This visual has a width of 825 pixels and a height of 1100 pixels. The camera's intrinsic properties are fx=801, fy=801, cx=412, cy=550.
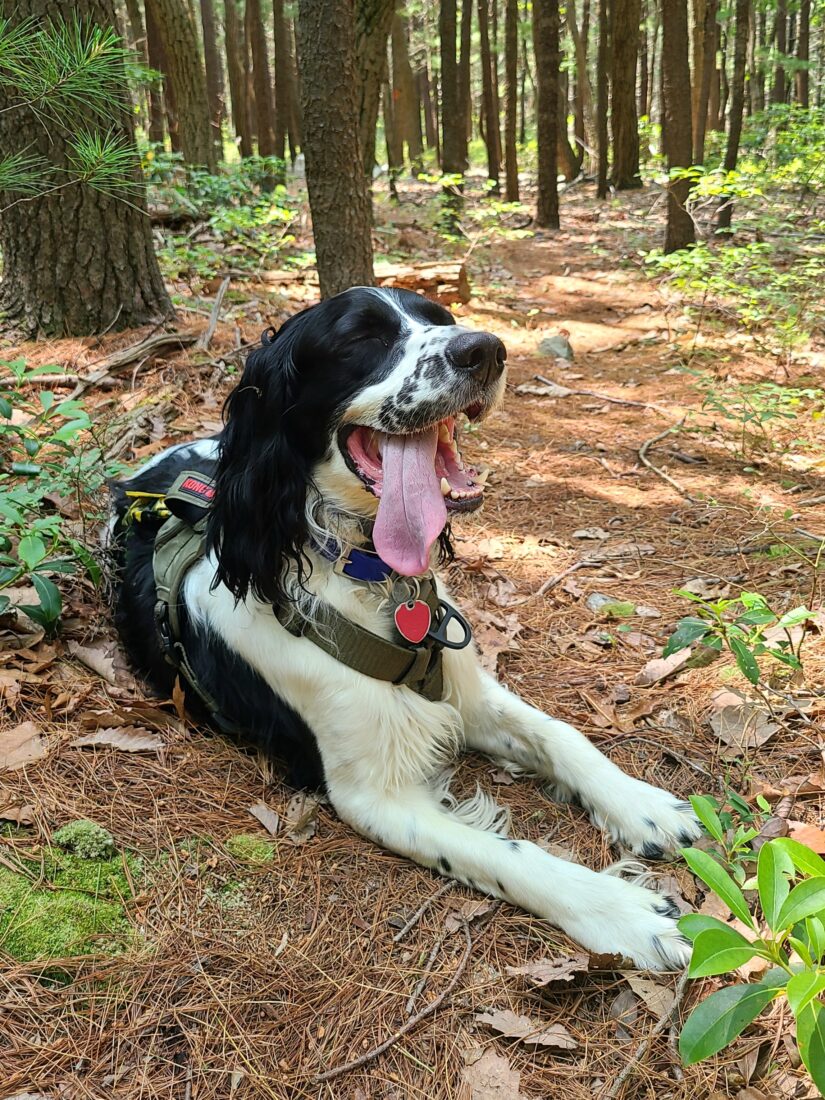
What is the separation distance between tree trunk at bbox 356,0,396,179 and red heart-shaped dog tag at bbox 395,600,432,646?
18.3 feet

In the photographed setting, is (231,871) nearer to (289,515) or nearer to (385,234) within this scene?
Answer: (289,515)

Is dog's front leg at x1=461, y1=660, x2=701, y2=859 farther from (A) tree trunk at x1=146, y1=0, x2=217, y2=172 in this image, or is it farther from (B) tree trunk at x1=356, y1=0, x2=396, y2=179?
(A) tree trunk at x1=146, y1=0, x2=217, y2=172

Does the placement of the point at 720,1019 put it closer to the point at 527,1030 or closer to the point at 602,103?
the point at 527,1030

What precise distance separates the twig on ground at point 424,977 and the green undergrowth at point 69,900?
29.5 inches

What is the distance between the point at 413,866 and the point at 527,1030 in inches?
25.0

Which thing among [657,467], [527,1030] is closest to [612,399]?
[657,467]

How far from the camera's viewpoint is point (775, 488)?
495cm

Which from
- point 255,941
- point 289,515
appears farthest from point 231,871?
point 289,515

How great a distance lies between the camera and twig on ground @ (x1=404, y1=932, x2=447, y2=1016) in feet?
6.67

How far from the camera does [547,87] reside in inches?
557

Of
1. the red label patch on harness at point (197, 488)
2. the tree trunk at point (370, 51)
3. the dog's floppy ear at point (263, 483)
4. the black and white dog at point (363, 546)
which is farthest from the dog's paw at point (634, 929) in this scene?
the tree trunk at point (370, 51)

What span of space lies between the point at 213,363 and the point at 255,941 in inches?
173

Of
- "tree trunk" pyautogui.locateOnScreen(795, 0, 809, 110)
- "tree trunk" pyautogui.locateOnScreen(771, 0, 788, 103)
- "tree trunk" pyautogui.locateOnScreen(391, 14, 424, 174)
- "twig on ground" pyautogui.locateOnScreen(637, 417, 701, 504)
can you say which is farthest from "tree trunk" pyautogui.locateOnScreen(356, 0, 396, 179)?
"tree trunk" pyautogui.locateOnScreen(771, 0, 788, 103)

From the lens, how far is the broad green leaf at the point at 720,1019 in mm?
1403
